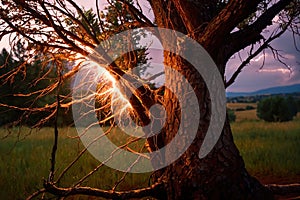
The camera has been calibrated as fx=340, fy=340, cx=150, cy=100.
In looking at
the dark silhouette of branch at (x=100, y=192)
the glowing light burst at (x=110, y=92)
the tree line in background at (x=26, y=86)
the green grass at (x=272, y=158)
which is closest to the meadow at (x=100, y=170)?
the green grass at (x=272, y=158)

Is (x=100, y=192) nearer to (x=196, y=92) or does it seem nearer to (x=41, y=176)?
(x=196, y=92)

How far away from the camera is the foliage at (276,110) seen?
Answer: 89.0 ft

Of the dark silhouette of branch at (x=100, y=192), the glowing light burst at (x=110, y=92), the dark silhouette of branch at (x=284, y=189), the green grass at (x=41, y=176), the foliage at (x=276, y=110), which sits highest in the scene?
the glowing light burst at (x=110, y=92)

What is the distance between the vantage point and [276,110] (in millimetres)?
27750

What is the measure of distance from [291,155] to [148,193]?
15.6 feet

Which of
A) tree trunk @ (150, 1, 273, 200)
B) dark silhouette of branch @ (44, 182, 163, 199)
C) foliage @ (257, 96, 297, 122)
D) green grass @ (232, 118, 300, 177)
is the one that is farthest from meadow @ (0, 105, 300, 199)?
foliage @ (257, 96, 297, 122)

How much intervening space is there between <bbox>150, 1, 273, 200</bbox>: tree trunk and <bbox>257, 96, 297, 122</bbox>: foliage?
2544 cm

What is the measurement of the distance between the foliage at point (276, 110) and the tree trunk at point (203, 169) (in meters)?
25.4

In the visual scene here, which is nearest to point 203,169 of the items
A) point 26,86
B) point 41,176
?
point 26,86

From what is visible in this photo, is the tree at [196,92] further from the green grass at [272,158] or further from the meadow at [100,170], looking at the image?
the green grass at [272,158]

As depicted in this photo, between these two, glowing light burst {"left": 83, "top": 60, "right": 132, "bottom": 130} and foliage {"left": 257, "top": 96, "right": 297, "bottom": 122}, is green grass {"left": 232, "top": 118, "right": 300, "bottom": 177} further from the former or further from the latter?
foliage {"left": 257, "top": 96, "right": 297, "bottom": 122}

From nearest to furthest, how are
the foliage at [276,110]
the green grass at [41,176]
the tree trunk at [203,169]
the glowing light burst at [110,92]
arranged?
the tree trunk at [203,169]
the glowing light burst at [110,92]
the green grass at [41,176]
the foliage at [276,110]

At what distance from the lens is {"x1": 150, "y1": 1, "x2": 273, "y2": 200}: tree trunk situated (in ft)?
10.3

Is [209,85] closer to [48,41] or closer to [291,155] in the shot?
[48,41]
